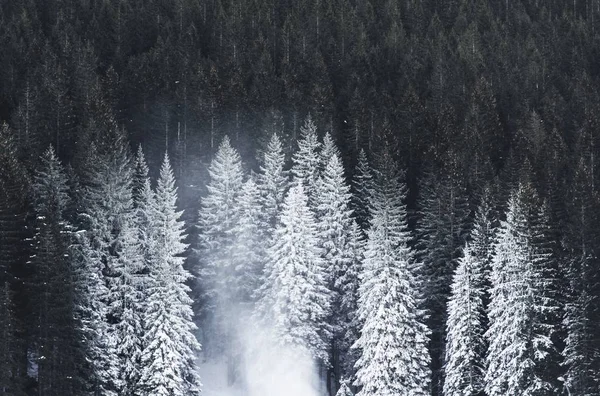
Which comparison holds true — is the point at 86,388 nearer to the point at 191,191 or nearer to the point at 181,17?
the point at 191,191

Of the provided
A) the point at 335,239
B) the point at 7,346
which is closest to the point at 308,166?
the point at 335,239

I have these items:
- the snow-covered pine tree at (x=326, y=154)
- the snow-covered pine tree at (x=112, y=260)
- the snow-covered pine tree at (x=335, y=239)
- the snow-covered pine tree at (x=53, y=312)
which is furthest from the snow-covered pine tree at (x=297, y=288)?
the snow-covered pine tree at (x=53, y=312)

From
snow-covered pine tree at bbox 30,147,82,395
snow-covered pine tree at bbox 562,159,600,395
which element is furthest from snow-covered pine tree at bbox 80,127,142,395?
snow-covered pine tree at bbox 562,159,600,395

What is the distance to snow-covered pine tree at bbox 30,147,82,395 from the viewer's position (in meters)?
49.7

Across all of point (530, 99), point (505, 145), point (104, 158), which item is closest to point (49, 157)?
point (104, 158)

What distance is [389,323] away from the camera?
5631 centimetres

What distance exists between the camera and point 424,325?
5688 cm

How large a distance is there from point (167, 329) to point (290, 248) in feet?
31.4

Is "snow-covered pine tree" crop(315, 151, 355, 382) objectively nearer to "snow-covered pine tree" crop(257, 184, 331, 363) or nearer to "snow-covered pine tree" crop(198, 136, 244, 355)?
"snow-covered pine tree" crop(257, 184, 331, 363)

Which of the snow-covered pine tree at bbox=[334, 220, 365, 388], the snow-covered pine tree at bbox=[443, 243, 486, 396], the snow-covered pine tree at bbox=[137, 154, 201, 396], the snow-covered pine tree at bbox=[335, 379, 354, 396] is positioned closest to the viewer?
the snow-covered pine tree at bbox=[137, 154, 201, 396]

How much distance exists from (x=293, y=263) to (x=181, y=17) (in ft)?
253

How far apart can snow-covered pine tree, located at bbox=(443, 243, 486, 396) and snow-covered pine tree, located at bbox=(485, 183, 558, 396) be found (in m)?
0.74

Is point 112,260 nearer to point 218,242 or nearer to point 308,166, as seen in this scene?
point 218,242

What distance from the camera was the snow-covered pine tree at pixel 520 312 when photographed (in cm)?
5372
